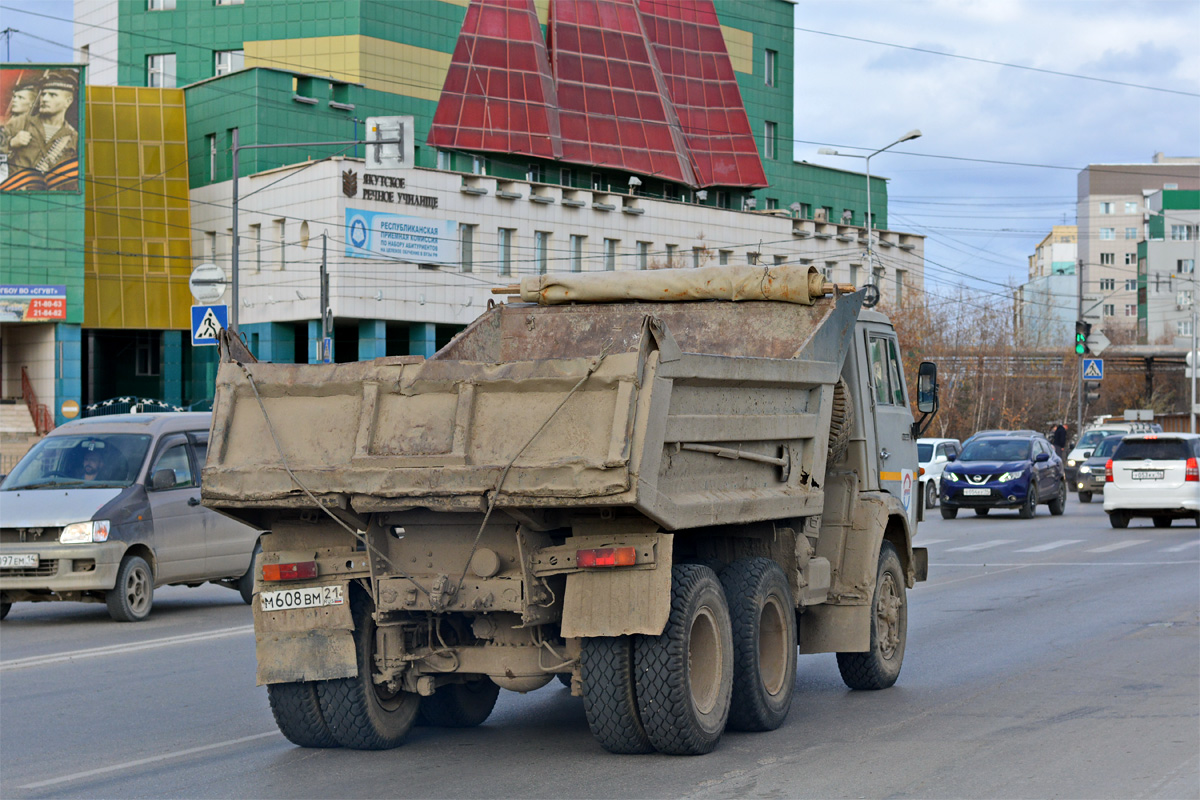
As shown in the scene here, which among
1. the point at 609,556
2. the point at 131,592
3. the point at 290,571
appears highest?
the point at 609,556

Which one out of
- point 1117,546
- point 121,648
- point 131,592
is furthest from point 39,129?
point 121,648

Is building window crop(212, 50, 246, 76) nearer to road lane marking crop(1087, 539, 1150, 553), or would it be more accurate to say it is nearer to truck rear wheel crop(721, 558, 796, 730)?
road lane marking crop(1087, 539, 1150, 553)

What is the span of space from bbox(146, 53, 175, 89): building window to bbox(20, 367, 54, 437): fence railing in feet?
45.9

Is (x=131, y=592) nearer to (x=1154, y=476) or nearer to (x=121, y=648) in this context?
(x=121, y=648)

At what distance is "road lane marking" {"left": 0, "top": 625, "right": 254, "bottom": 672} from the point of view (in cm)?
1145

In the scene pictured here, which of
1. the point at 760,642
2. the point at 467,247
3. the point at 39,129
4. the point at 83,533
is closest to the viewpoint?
the point at 760,642

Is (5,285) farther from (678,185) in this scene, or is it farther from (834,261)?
(834,261)

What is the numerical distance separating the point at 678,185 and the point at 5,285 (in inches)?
1183

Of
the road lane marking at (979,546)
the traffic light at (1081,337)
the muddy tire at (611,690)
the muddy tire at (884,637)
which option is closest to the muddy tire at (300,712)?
the muddy tire at (611,690)

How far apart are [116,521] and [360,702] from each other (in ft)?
24.1

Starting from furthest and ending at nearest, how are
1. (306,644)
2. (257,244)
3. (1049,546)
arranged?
(257,244) < (1049,546) < (306,644)

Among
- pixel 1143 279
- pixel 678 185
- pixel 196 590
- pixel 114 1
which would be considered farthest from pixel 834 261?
pixel 1143 279

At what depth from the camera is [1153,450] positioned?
2744 centimetres

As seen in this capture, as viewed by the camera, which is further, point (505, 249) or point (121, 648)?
point (505, 249)
